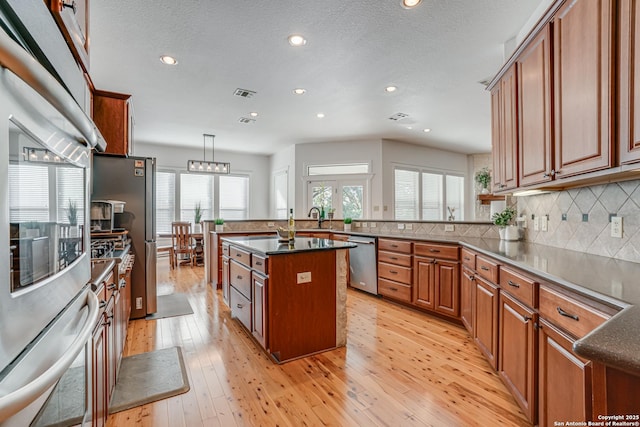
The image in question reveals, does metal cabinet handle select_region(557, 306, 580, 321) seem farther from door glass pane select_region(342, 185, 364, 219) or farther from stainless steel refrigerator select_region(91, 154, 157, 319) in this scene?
door glass pane select_region(342, 185, 364, 219)

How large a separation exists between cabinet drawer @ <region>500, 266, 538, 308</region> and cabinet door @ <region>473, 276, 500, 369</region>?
0.15 meters

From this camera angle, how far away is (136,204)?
3191mm

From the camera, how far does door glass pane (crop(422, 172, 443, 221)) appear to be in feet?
23.9

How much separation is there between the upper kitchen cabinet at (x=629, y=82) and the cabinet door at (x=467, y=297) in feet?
4.76

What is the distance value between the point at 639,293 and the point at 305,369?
191cm

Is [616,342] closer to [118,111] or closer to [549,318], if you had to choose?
[549,318]

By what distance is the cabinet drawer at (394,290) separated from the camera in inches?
142

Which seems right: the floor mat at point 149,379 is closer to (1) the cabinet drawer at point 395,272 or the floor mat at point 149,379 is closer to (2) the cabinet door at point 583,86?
(1) the cabinet drawer at point 395,272

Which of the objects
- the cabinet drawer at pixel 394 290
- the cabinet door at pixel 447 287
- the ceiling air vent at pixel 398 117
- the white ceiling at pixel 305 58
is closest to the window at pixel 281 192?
the white ceiling at pixel 305 58

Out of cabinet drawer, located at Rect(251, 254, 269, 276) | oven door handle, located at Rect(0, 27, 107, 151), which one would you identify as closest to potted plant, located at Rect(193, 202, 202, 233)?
cabinet drawer, located at Rect(251, 254, 269, 276)

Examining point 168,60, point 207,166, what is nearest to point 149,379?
point 168,60

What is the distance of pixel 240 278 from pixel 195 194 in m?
5.32

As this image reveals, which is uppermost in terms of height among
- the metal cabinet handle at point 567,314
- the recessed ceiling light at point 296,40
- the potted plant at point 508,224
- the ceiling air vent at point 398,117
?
the ceiling air vent at point 398,117

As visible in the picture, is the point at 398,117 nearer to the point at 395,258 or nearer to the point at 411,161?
the point at 411,161
